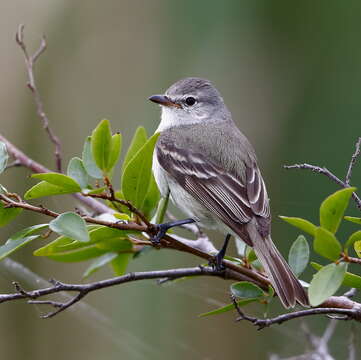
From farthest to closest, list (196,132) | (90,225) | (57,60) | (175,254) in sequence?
(57,60), (175,254), (196,132), (90,225)

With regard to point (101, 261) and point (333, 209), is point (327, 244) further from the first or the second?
point (101, 261)

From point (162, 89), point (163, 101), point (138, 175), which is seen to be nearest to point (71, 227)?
point (138, 175)

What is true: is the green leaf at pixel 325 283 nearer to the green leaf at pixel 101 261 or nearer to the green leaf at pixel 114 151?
the green leaf at pixel 114 151

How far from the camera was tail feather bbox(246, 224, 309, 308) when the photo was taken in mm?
1941

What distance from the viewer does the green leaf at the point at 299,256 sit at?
208 cm

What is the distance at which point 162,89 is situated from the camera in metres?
5.72

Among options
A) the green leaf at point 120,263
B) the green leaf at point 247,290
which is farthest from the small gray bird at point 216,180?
the green leaf at point 120,263

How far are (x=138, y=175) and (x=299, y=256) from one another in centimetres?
60

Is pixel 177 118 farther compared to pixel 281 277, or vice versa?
pixel 177 118

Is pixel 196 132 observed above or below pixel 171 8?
below

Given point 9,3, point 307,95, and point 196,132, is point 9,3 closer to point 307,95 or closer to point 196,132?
point 307,95

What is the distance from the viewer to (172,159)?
291 centimetres

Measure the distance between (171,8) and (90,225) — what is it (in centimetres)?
394

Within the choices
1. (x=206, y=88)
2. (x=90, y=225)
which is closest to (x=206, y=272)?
(x=90, y=225)
